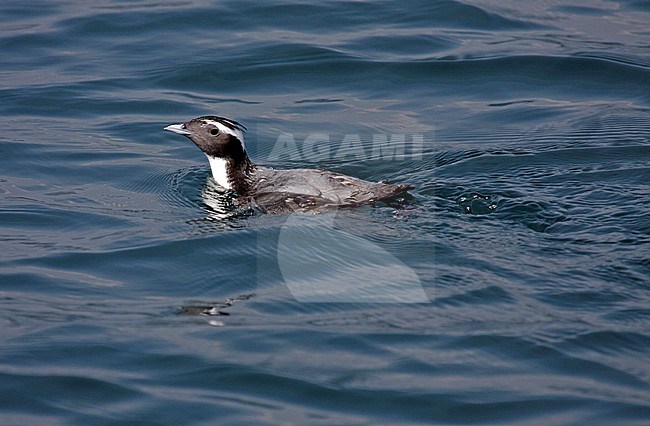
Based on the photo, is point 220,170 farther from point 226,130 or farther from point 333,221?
point 333,221

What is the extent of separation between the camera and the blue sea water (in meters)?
6.62

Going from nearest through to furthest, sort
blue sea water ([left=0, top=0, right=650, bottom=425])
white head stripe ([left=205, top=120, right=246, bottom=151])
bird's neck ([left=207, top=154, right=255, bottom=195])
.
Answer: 1. blue sea water ([left=0, top=0, right=650, bottom=425])
2. bird's neck ([left=207, top=154, right=255, bottom=195])
3. white head stripe ([left=205, top=120, right=246, bottom=151])

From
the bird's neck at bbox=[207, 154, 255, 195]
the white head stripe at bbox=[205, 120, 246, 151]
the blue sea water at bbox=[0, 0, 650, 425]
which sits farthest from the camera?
the white head stripe at bbox=[205, 120, 246, 151]

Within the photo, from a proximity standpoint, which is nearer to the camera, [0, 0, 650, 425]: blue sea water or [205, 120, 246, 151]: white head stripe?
[0, 0, 650, 425]: blue sea water

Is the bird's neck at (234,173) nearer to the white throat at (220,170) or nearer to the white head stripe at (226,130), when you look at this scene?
the white throat at (220,170)

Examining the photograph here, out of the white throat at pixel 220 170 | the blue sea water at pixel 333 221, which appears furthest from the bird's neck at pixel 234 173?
the blue sea water at pixel 333 221

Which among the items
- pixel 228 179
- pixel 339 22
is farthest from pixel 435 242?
pixel 339 22

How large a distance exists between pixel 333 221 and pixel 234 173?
1.71 meters

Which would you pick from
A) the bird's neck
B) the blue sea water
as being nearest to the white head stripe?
the bird's neck

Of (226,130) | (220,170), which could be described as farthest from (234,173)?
(226,130)

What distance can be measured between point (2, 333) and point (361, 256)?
303 centimetres

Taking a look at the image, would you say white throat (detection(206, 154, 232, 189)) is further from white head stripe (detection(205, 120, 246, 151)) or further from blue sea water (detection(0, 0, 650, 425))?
white head stripe (detection(205, 120, 246, 151))

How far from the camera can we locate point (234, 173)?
10.9m

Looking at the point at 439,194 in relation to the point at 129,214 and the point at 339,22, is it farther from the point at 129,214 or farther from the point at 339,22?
the point at 339,22
